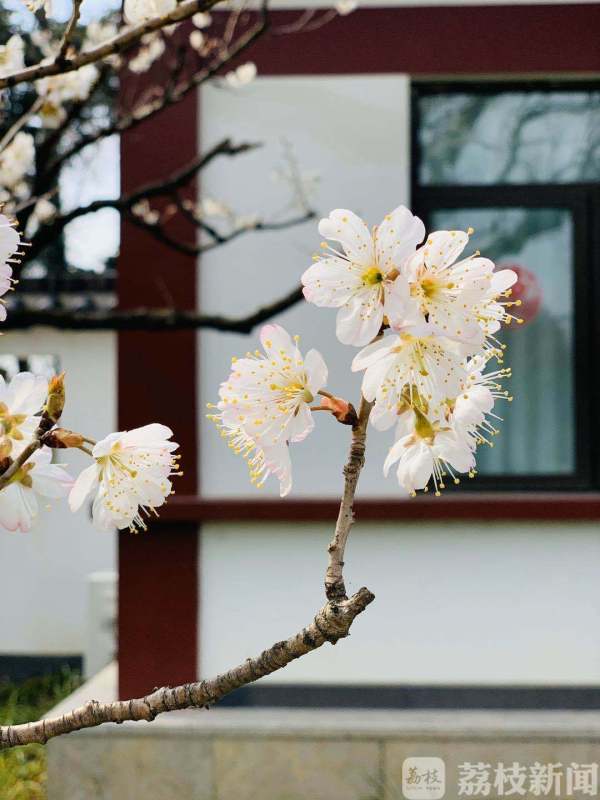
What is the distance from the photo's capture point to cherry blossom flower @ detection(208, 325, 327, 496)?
33.7 inches

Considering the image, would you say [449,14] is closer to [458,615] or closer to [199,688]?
[458,615]

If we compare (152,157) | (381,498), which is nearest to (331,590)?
(381,498)

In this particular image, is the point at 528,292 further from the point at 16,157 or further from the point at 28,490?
the point at 28,490

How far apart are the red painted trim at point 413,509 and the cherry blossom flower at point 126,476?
2341mm

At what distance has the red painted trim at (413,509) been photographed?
329 cm

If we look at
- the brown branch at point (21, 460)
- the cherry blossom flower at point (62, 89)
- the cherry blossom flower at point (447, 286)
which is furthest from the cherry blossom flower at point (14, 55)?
the cherry blossom flower at point (447, 286)

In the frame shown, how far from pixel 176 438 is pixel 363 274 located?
258 cm

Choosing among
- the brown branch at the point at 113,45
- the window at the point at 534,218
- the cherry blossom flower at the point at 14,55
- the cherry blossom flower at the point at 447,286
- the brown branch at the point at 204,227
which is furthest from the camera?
the window at the point at 534,218

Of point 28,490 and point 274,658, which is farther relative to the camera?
point 28,490

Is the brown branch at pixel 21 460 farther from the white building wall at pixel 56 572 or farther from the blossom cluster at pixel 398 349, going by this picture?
the white building wall at pixel 56 572

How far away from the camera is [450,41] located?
3.41 m

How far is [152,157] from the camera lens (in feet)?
11.3

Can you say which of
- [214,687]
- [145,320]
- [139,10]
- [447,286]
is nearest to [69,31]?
[139,10]

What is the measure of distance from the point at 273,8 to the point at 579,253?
4.65 ft
